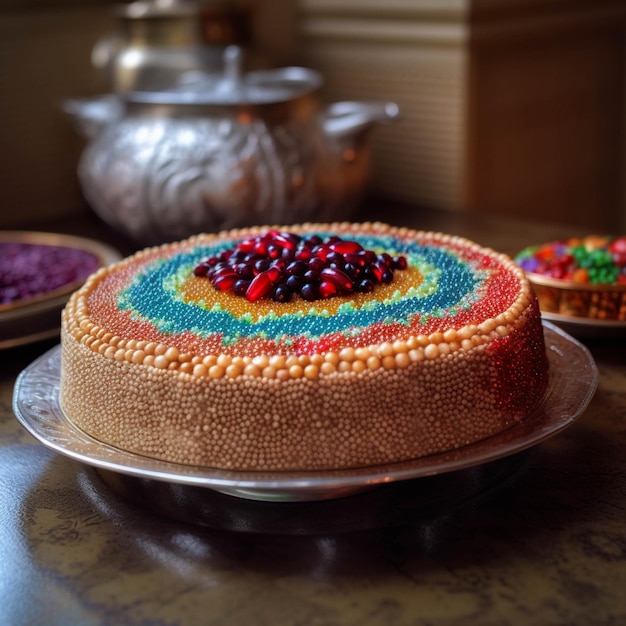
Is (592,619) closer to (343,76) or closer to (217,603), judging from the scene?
(217,603)

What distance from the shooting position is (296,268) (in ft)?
2.74

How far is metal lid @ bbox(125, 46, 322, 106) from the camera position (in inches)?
56.2

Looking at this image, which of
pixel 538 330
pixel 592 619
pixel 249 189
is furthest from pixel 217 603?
pixel 249 189

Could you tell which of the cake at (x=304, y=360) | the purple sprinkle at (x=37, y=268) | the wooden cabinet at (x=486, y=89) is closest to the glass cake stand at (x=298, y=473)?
the cake at (x=304, y=360)

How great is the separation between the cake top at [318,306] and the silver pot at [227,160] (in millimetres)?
439

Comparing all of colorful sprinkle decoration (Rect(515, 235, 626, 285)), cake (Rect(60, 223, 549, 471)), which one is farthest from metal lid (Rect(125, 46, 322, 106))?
cake (Rect(60, 223, 549, 471))

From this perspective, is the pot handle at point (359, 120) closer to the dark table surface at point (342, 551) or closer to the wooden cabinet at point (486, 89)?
the wooden cabinet at point (486, 89)

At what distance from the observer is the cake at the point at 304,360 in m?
0.71

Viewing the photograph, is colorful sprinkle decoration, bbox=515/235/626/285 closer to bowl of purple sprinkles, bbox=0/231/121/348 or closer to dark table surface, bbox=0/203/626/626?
dark table surface, bbox=0/203/626/626

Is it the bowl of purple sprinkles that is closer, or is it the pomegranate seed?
the pomegranate seed

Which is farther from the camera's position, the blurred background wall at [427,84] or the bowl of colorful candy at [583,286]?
the blurred background wall at [427,84]

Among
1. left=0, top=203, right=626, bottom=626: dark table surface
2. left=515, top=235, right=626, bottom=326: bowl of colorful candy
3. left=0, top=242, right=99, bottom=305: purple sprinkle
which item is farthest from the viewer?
left=0, top=242, right=99, bottom=305: purple sprinkle

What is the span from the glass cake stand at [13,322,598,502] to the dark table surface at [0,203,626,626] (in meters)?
0.03

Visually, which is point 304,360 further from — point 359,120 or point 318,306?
point 359,120
